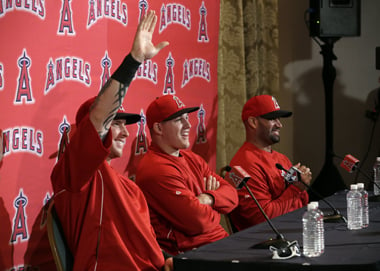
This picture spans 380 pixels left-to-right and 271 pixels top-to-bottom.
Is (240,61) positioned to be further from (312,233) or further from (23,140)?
(312,233)

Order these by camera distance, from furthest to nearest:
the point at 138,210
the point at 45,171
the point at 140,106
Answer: the point at 140,106 < the point at 45,171 < the point at 138,210

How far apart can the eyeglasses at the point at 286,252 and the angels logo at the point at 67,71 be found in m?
1.29

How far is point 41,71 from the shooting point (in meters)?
2.98

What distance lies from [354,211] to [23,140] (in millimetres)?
1542

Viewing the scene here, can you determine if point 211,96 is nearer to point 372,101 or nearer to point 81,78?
point 81,78

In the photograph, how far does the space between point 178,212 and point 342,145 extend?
11.0ft

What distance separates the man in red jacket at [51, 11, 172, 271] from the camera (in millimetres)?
2477

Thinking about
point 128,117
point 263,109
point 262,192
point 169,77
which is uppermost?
point 169,77

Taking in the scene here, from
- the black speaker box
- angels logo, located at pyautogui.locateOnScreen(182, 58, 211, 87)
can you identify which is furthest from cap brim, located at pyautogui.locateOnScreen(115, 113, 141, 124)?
the black speaker box

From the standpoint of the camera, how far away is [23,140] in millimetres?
2883

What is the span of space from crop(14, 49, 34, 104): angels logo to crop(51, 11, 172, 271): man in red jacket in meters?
0.32

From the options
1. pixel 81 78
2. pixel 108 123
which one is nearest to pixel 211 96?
pixel 81 78

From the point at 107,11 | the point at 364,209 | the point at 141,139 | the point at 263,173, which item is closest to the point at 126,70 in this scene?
the point at 107,11

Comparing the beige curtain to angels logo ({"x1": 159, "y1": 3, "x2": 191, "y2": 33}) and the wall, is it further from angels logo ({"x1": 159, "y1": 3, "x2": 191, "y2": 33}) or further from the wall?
the wall
